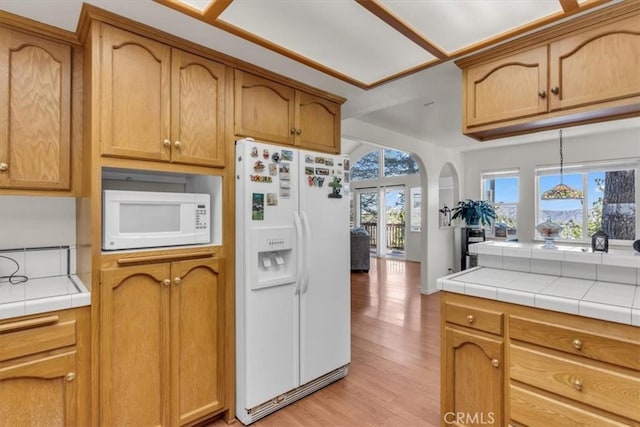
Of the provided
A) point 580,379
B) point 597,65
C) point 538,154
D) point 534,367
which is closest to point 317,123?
point 597,65

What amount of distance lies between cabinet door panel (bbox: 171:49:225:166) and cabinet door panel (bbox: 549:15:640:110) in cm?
191

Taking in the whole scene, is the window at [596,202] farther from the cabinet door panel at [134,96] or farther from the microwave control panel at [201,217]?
the cabinet door panel at [134,96]

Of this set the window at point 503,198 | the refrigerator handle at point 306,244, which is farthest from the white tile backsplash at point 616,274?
the window at point 503,198

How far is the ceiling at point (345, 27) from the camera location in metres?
1.51

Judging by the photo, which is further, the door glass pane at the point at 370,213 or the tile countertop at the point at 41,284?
the door glass pane at the point at 370,213

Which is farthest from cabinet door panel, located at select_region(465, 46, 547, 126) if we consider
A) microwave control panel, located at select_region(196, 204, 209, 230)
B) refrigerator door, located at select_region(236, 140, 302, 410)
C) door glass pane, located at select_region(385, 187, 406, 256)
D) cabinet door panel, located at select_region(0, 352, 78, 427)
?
door glass pane, located at select_region(385, 187, 406, 256)

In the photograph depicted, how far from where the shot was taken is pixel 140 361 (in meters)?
1.69

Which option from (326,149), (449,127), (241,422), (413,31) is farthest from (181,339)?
(449,127)

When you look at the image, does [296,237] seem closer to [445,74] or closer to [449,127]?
[445,74]

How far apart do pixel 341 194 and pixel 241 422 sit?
1.66m

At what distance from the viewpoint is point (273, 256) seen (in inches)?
84.2

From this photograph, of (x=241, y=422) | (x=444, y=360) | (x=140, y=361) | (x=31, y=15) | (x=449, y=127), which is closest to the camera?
(x=31, y=15)

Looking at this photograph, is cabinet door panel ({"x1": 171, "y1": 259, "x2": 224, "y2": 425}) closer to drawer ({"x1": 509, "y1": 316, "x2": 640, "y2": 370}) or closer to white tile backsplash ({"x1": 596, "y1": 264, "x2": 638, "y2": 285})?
drawer ({"x1": 509, "y1": 316, "x2": 640, "y2": 370})

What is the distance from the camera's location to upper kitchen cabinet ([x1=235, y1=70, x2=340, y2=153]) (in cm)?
211
